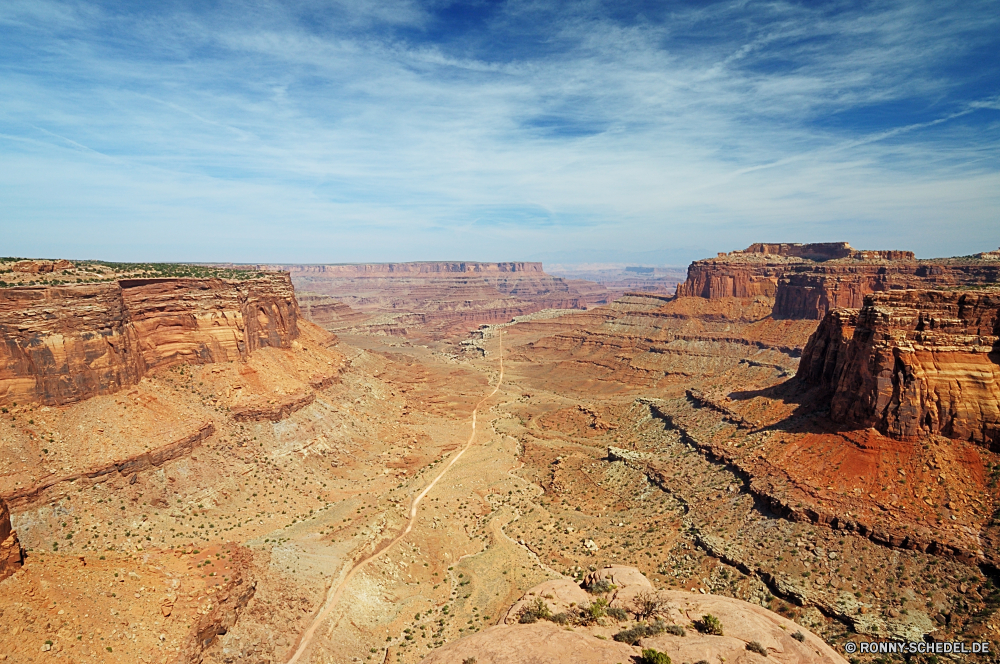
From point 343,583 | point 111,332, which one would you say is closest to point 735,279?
point 343,583

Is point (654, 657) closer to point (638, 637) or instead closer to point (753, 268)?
point (638, 637)

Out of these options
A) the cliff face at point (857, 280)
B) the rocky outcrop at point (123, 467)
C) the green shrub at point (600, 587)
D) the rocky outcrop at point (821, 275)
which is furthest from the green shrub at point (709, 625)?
the cliff face at point (857, 280)

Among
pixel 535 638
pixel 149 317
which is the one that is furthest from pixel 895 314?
pixel 149 317

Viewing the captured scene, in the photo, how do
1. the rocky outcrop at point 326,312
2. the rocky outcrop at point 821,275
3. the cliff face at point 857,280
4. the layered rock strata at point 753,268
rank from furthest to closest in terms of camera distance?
the rocky outcrop at point 326,312 < the layered rock strata at point 753,268 < the rocky outcrop at point 821,275 < the cliff face at point 857,280

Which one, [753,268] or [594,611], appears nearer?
[594,611]

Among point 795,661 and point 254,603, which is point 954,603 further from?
point 254,603

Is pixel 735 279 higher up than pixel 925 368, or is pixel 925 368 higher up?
pixel 735 279

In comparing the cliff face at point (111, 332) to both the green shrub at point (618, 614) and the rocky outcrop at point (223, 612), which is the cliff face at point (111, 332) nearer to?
the rocky outcrop at point (223, 612)
